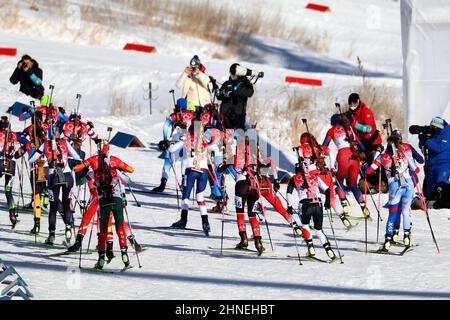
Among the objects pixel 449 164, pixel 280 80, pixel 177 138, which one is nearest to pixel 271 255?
pixel 177 138

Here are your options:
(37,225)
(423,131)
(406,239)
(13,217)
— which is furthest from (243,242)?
(423,131)

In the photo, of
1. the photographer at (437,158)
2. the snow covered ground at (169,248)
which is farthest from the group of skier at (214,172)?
the photographer at (437,158)

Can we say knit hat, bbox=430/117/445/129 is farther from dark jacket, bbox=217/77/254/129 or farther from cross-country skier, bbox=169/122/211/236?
cross-country skier, bbox=169/122/211/236

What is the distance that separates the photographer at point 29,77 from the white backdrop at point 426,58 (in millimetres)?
9004

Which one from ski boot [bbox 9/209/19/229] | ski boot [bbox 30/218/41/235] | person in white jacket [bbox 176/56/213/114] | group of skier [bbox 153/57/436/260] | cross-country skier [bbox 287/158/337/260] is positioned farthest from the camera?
person in white jacket [bbox 176/56/213/114]

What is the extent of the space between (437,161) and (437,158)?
0.06 meters

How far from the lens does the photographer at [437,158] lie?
22609mm

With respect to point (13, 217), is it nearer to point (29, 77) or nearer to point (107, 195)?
point (107, 195)

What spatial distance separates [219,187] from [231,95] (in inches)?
100

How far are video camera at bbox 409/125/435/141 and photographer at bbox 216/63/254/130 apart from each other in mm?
3204

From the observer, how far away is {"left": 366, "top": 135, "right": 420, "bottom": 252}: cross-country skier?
18719 mm

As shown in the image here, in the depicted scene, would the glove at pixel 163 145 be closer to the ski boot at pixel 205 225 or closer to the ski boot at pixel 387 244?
the ski boot at pixel 205 225

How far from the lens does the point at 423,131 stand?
74.1 ft

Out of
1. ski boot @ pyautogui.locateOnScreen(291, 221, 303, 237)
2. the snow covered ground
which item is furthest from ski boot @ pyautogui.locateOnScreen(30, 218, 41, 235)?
ski boot @ pyautogui.locateOnScreen(291, 221, 303, 237)
